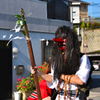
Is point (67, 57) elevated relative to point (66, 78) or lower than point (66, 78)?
elevated

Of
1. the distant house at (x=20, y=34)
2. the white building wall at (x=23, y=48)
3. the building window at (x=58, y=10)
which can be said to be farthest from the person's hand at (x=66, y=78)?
the building window at (x=58, y=10)

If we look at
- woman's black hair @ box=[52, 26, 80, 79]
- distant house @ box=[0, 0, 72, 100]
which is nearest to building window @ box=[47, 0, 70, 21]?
distant house @ box=[0, 0, 72, 100]

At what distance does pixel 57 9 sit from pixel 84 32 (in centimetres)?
2907

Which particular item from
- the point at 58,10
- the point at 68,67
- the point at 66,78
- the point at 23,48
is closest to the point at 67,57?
the point at 68,67

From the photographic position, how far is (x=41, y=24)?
13.5 m

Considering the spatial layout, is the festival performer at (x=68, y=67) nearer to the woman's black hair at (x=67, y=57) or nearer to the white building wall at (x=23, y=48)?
the woman's black hair at (x=67, y=57)

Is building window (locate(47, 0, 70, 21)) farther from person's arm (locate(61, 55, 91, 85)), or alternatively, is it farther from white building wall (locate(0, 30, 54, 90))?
person's arm (locate(61, 55, 91, 85))

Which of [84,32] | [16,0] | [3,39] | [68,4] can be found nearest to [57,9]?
[68,4]

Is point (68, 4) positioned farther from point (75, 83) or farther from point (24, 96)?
point (75, 83)

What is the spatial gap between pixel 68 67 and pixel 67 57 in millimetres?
109

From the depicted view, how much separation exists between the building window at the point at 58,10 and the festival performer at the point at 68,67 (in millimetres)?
10617

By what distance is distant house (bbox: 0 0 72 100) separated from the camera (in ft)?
38.1

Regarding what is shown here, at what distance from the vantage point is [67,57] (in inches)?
137

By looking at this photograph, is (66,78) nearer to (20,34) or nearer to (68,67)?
(68,67)
